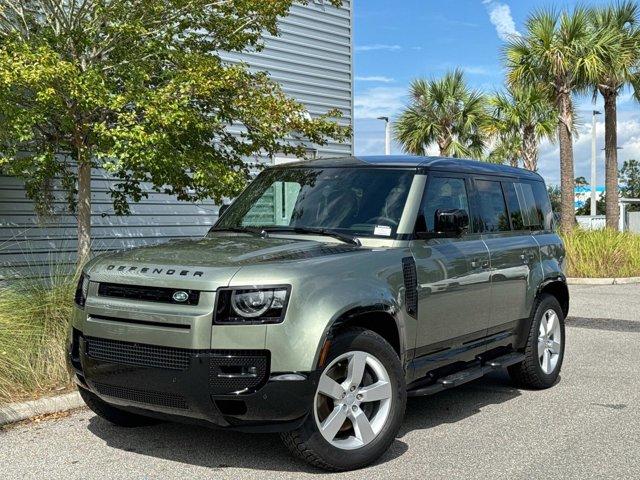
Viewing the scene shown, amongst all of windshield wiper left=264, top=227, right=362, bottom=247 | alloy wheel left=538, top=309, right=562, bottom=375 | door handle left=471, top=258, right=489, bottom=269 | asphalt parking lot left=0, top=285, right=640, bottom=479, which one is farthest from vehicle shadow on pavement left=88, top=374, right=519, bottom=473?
windshield wiper left=264, top=227, right=362, bottom=247

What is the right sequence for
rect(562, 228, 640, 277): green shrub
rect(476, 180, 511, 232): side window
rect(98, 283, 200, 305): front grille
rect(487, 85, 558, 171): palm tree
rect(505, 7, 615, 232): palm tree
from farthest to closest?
1. rect(487, 85, 558, 171): palm tree
2. rect(505, 7, 615, 232): palm tree
3. rect(562, 228, 640, 277): green shrub
4. rect(476, 180, 511, 232): side window
5. rect(98, 283, 200, 305): front grille

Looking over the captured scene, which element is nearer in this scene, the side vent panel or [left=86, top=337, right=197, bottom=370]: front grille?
[left=86, top=337, right=197, bottom=370]: front grille

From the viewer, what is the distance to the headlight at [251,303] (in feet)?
13.9

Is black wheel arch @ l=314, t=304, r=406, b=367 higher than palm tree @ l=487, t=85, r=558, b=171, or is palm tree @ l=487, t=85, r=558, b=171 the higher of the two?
palm tree @ l=487, t=85, r=558, b=171

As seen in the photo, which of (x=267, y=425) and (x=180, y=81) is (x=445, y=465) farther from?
(x=180, y=81)

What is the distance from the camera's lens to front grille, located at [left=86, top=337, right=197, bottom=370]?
4.25 m

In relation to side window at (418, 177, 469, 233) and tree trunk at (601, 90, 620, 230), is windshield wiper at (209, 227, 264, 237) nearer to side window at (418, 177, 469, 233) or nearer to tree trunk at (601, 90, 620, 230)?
side window at (418, 177, 469, 233)

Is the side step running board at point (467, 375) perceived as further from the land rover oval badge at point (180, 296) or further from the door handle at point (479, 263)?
the land rover oval badge at point (180, 296)

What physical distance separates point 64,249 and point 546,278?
7038mm

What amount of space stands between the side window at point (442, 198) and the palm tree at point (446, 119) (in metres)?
24.0

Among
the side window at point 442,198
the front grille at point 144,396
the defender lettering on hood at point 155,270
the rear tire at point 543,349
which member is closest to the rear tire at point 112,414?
the front grille at point 144,396

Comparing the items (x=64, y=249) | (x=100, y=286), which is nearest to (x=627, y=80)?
(x=64, y=249)

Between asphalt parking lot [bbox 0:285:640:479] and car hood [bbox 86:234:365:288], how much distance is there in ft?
3.87

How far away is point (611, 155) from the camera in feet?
76.2
